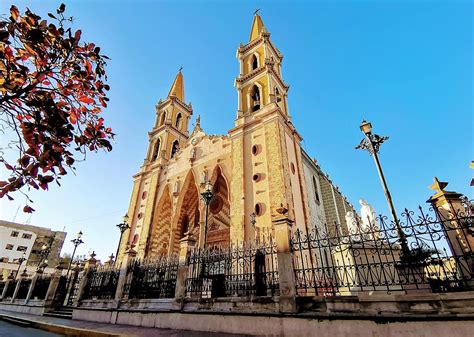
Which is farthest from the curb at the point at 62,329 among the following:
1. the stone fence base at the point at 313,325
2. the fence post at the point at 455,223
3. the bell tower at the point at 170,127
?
the bell tower at the point at 170,127

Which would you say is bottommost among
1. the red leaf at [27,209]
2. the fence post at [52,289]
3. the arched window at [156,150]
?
the fence post at [52,289]

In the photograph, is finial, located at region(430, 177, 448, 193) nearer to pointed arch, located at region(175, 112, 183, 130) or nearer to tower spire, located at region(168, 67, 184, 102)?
pointed arch, located at region(175, 112, 183, 130)

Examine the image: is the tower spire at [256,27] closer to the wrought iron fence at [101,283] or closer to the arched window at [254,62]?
the arched window at [254,62]

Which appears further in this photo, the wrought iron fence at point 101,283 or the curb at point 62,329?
the wrought iron fence at point 101,283

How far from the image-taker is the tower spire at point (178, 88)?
96.2 feet

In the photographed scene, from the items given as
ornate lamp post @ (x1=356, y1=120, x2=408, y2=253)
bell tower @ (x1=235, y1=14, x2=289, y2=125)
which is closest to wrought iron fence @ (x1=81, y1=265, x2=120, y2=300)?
ornate lamp post @ (x1=356, y1=120, x2=408, y2=253)

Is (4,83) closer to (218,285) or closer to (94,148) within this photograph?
(94,148)

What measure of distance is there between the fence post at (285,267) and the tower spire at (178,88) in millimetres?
26684

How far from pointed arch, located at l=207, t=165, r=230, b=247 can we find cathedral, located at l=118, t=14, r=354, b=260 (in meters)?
0.08

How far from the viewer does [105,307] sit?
871cm

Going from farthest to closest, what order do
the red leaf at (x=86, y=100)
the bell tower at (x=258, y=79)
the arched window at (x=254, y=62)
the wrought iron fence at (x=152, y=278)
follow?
the arched window at (x=254, y=62) < the bell tower at (x=258, y=79) < the wrought iron fence at (x=152, y=278) < the red leaf at (x=86, y=100)

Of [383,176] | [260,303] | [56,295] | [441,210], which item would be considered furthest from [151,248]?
[441,210]

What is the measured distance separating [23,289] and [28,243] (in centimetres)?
3704

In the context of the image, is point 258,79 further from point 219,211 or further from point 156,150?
point 156,150
